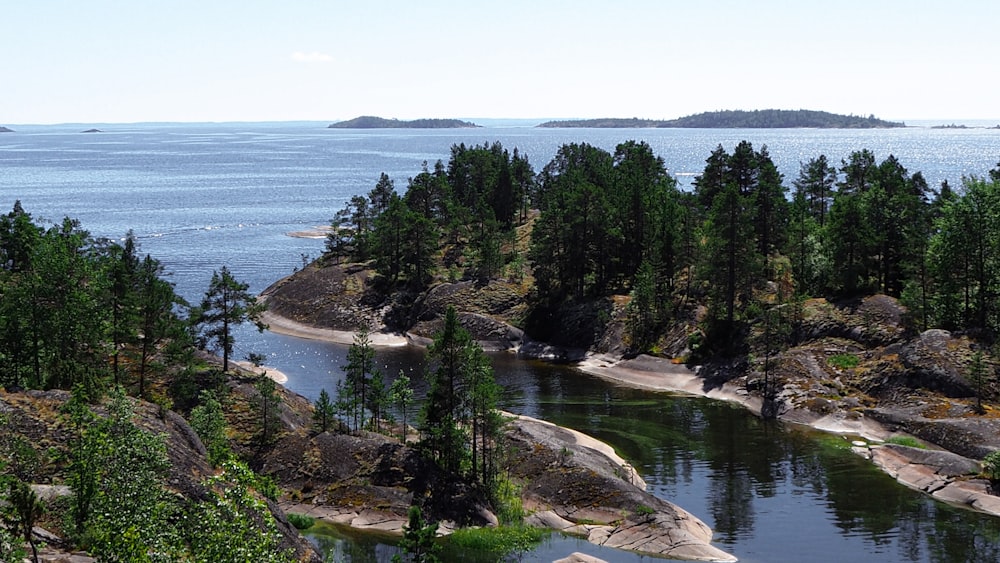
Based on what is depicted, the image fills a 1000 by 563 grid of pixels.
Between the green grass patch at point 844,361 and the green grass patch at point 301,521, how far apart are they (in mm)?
55024

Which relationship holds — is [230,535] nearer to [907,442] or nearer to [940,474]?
[940,474]

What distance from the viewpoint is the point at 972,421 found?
71562 millimetres

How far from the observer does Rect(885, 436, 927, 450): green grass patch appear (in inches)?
2817

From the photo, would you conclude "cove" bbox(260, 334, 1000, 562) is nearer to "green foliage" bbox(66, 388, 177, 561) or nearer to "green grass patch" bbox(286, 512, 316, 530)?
"green grass patch" bbox(286, 512, 316, 530)

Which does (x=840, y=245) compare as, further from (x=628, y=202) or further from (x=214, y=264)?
(x=214, y=264)

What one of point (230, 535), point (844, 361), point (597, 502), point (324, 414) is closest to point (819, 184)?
Answer: point (844, 361)

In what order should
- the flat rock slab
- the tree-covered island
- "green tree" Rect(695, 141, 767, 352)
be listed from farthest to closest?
1. "green tree" Rect(695, 141, 767, 352)
2. the tree-covered island
3. the flat rock slab

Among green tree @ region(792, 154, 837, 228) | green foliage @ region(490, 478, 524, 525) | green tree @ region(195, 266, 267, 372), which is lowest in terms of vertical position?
green foliage @ region(490, 478, 524, 525)

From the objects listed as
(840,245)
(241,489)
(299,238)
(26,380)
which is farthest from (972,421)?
(299,238)

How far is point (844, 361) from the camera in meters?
87.7

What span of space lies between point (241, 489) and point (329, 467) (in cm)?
3779

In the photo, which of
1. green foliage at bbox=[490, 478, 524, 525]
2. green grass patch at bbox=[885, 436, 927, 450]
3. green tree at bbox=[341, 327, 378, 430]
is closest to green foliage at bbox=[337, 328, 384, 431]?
green tree at bbox=[341, 327, 378, 430]

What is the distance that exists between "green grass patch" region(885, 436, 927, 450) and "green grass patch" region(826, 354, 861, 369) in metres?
13.4

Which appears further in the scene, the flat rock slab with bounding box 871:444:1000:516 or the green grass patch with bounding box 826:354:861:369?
the green grass patch with bounding box 826:354:861:369
